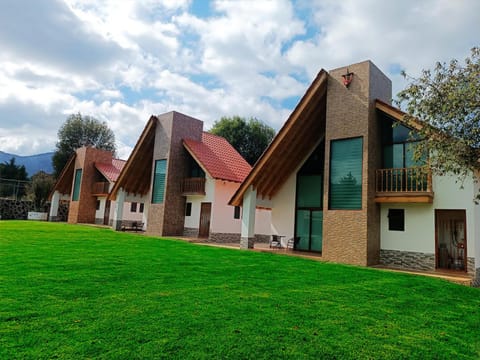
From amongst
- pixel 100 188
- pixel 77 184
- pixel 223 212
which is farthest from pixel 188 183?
pixel 77 184

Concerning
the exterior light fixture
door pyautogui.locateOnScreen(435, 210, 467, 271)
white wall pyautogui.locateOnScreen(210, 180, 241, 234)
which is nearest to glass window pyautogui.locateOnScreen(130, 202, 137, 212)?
white wall pyautogui.locateOnScreen(210, 180, 241, 234)

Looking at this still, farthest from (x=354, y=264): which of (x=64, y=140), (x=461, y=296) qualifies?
(x=64, y=140)

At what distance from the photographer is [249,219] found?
15953 millimetres

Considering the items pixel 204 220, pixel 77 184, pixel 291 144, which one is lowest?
pixel 204 220

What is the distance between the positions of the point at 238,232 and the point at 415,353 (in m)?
17.1

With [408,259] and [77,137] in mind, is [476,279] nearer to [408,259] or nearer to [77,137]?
[408,259]

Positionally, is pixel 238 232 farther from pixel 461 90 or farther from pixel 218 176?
pixel 461 90

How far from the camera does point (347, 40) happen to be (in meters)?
10.2

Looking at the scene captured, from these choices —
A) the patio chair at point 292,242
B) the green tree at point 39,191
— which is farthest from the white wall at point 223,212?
the green tree at point 39,191

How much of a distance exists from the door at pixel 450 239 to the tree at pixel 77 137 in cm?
4250

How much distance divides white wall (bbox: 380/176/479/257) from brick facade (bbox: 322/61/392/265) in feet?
1.56

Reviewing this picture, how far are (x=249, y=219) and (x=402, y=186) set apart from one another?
264 inches

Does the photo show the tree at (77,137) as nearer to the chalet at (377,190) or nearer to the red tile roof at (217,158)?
the red tile roof at (217,158)

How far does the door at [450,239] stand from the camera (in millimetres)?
12539
